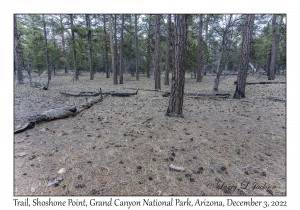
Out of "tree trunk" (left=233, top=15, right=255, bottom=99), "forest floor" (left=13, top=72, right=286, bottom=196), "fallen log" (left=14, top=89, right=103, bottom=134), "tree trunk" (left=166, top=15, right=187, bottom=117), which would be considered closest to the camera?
"forest floor" (left=13, top=72, right=286, bottom=196)

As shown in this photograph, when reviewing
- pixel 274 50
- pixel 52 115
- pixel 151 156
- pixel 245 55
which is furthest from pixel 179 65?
pixel 274 50

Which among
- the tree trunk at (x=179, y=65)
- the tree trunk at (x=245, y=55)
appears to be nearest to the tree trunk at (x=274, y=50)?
the tree trunk at (x=245, y=55)

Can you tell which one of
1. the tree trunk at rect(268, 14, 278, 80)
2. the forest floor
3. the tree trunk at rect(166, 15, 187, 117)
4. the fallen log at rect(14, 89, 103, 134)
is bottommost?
the forest floor

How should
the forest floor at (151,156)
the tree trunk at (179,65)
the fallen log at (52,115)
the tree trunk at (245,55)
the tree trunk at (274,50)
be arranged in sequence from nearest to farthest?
1. the forest floor at (151,156)
2. the fallen log at (52,115)
3. the tree trunk at (179,65)
4. the tree trunk at (245,55)
5. the tree trunk at (274,50)

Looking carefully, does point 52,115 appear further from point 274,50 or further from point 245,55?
point 274,50

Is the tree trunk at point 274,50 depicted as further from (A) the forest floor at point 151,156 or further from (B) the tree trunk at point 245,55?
(A) the forest floor at point 151,156

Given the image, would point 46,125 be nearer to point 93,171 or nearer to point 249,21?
point 93,171

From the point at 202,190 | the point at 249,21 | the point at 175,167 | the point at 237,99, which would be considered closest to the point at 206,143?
the point at 175,167

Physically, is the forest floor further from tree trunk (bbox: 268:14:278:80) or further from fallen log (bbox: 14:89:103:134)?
tree trunk (bbox: 268:14:278:80)

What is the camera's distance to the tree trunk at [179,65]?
180 inches

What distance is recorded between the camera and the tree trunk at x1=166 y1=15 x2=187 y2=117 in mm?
4576

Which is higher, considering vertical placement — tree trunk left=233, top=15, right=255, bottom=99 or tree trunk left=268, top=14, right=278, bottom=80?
tree trunk left=268, top=14, right=278, bottom=80

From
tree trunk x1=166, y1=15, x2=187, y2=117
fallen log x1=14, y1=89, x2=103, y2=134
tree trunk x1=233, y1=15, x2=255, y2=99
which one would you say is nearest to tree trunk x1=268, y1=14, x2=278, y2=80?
tree trunk x1=233, y1=15, x2=255, y2=99
